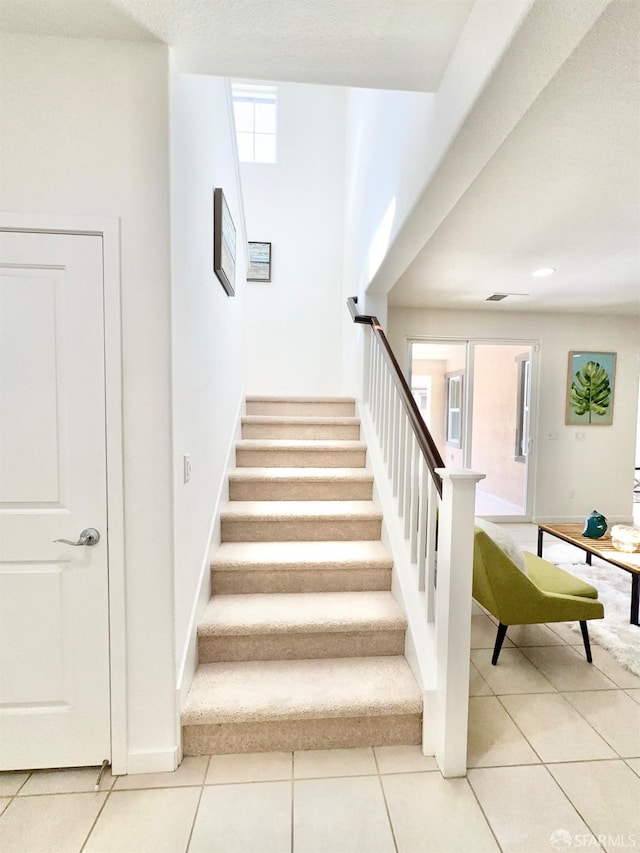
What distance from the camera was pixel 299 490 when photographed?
8.70 feet

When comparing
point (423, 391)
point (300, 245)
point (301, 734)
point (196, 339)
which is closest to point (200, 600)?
point (301, 734)

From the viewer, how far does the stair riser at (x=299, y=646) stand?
1.83m

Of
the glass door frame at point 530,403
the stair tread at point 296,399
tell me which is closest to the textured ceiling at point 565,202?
the glass door frame at point 530,403

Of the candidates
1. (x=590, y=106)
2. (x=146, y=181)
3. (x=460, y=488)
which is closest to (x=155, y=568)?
(x=460, y=488)

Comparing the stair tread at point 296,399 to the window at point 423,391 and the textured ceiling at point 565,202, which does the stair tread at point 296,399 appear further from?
the window at point 423,391

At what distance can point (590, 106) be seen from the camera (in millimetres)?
1495

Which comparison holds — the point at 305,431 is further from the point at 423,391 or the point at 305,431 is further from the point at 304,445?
the point at 423,391

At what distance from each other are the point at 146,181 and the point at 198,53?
49 cm

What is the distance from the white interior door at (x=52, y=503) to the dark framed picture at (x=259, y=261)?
3.43 metres

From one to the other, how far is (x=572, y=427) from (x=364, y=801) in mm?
4819

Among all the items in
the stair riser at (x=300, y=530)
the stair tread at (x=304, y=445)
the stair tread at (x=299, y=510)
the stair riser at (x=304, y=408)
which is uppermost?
the stair riser at (x=304, y=408)

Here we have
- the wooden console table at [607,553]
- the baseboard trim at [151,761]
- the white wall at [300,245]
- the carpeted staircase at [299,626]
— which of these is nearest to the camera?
the baseboard trim at [151,761]

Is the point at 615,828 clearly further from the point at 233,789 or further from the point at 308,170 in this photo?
the point at 308,170

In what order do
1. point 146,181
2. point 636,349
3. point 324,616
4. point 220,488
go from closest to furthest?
point 146,181
point 324,616
point 220,488
point 636,349
